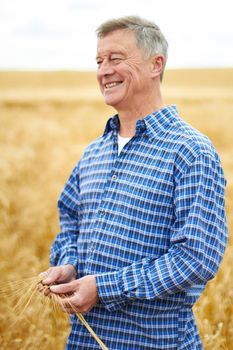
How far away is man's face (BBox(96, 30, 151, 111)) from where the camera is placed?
265cm

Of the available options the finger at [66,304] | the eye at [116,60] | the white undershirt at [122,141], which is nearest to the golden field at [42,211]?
the finger at [66,304]

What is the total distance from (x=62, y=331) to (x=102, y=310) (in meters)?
1.14

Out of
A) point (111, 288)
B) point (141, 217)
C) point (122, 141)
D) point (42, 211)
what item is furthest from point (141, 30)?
point (42, 211)

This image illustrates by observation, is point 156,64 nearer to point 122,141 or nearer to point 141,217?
point 122,141

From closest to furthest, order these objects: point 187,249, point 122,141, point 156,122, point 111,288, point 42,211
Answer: point 187,249 < point 111,288 < point 156,122 < point 122,141 < point 42,211

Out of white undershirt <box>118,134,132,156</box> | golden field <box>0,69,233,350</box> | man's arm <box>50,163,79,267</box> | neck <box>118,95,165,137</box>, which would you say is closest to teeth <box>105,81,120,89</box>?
neck <box>118,95,165,137</box>

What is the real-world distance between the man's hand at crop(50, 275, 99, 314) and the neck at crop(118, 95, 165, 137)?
25.1 inches

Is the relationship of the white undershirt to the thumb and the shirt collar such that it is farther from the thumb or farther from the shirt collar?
the thumb

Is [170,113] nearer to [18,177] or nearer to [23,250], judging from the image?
[23,250]

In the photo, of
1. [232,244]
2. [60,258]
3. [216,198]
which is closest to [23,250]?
[232,244]

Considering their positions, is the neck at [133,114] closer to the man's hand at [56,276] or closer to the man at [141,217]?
the man at [141,217]

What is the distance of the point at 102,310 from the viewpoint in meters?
2.62

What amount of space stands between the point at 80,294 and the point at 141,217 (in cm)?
37

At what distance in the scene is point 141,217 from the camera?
8.29 ft
